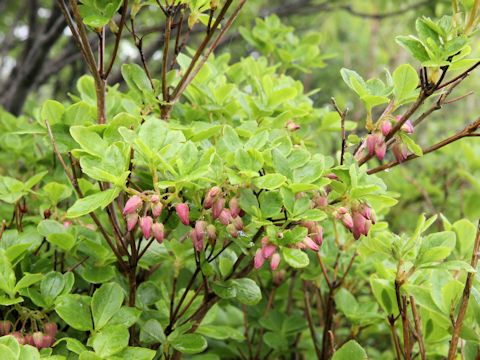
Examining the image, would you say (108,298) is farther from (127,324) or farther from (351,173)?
(351,173)

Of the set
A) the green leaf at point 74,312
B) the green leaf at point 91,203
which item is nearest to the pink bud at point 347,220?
the green leaf at point 91,203

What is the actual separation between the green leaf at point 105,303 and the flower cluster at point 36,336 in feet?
0.29

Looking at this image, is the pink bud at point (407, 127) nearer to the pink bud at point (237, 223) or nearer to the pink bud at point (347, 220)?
the pink bud at point (347, 220)

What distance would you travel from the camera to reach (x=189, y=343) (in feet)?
3.19

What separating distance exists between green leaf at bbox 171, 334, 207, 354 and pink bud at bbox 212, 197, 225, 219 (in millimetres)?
251

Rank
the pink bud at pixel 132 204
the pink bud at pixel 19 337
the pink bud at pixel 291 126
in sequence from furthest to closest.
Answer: the pink bud at pixel 291 126 < the pink bud at pixel 19 337 < the pink bud at pixel 132 204

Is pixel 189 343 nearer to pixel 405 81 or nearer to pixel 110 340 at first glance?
pixel 110 340

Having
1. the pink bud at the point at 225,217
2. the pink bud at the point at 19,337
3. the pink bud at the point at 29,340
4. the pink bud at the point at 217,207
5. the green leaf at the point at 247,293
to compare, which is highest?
the pink bud at the point at 217,207

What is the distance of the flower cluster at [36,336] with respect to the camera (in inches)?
36.1

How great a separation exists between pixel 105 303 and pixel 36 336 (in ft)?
0.38

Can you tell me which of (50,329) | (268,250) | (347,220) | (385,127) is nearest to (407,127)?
(385,127)

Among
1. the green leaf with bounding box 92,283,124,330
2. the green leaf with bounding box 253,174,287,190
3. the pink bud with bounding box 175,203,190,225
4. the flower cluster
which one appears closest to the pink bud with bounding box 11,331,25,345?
the flower cluster

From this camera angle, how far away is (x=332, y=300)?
48.3 inches

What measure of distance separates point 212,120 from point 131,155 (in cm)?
35
